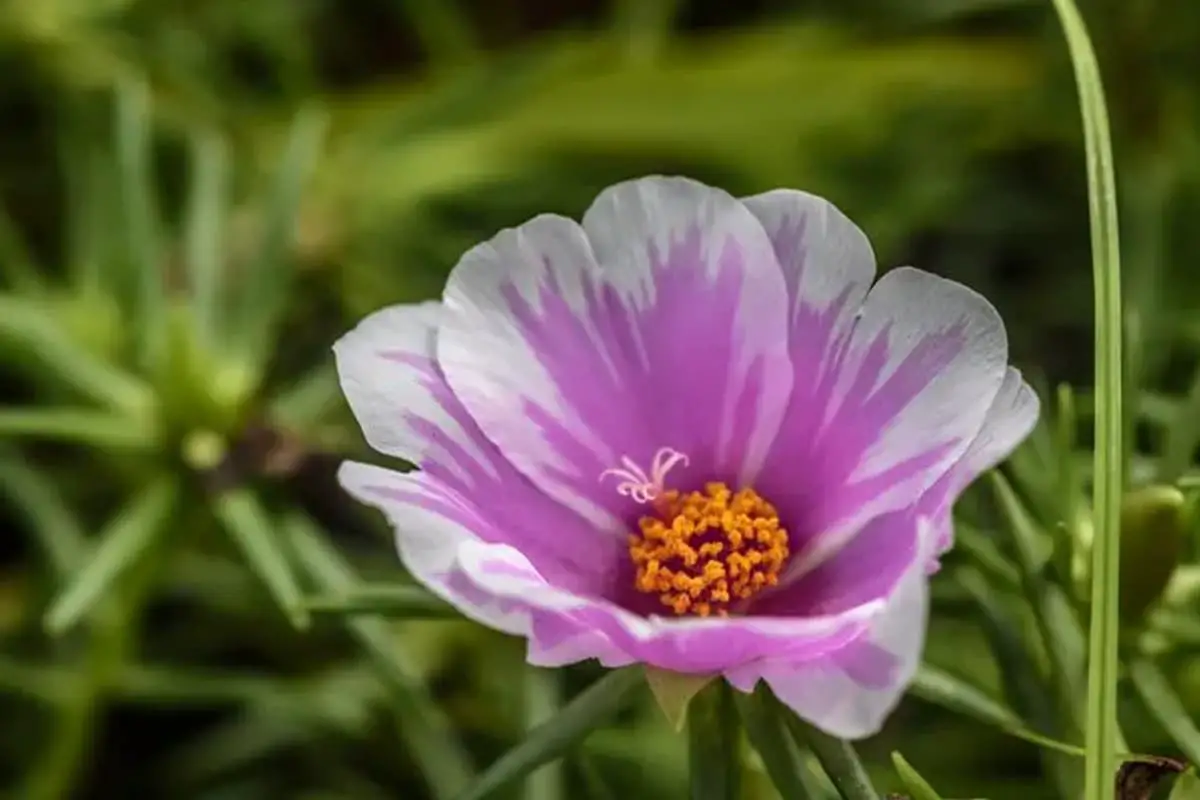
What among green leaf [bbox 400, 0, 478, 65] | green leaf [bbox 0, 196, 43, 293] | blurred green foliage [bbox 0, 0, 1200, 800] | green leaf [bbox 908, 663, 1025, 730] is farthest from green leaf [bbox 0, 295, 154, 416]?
green leaf [bbox 400, 0, 478, 65]

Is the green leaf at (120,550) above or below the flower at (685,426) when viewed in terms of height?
below

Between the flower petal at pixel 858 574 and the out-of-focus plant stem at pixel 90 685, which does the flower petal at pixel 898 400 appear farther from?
the out-of-focus plant stem at pixel 90 685

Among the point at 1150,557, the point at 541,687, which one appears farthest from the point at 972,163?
the point at 1150,557

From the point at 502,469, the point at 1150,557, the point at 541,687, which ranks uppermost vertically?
the point at 502,469

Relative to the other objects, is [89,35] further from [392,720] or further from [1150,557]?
[1150,557]

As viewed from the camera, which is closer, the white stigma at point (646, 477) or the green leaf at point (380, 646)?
the white stigma at point (646, 477)

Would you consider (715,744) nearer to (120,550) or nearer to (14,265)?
(120,550)

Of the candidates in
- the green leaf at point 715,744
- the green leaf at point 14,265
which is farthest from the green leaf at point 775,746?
the green leaf at point 14,265
